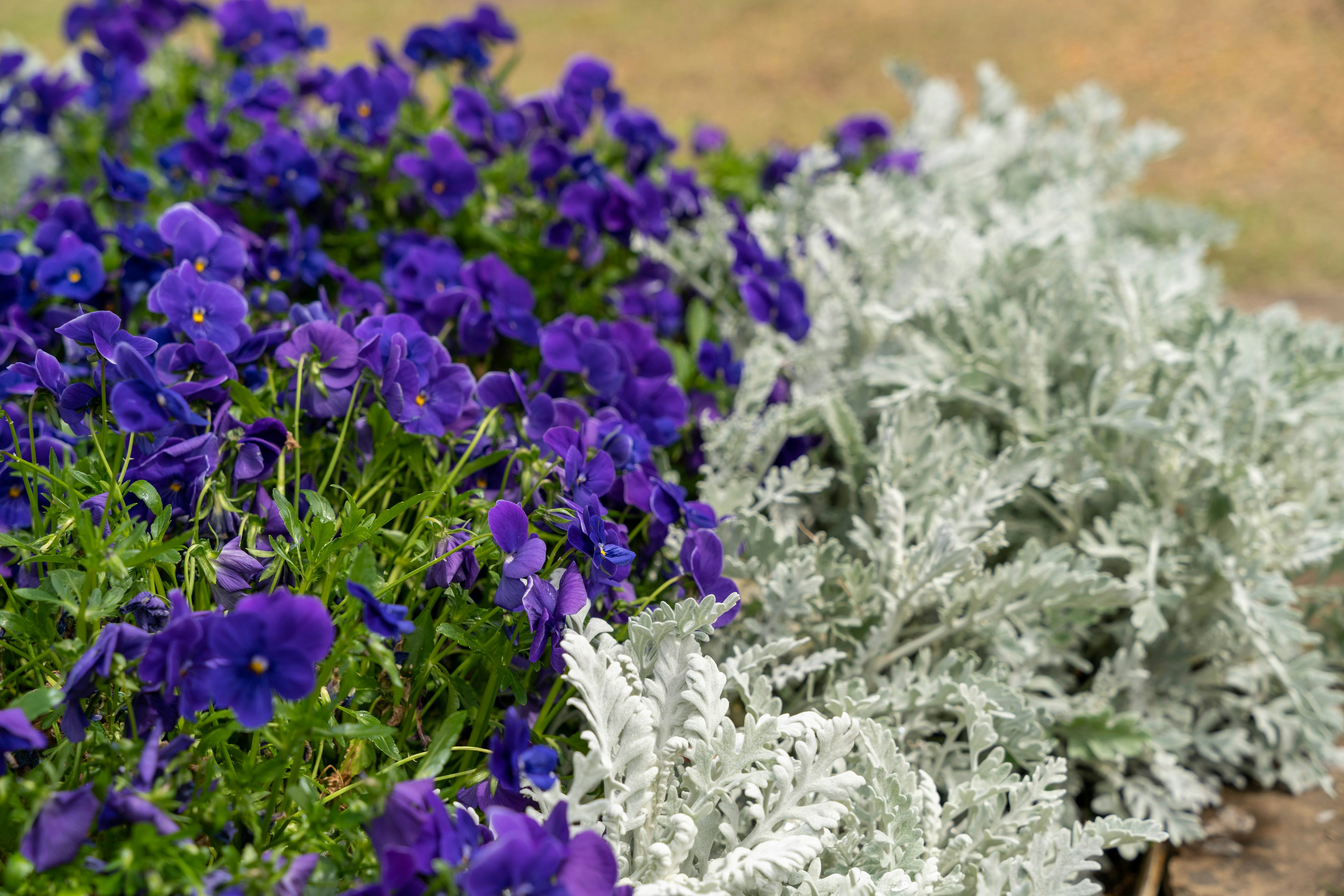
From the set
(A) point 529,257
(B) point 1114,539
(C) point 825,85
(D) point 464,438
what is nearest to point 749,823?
(D) point 464,438

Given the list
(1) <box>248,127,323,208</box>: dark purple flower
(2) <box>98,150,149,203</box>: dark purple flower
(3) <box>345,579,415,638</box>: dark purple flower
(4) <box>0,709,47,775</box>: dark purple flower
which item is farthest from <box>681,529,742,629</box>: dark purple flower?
(2) <box>98,150,149,203</box>: dark purple flower

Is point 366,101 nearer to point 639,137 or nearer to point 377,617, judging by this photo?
point 639,137

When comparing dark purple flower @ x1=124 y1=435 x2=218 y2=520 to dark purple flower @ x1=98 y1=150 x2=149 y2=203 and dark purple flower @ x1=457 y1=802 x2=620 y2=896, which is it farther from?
dark purple flower @ x1=98 y1=150 x2=149 y2=203

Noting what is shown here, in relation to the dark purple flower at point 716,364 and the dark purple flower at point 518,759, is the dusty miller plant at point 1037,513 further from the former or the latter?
the dark purple flower at point 518,759

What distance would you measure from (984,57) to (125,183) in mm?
8678

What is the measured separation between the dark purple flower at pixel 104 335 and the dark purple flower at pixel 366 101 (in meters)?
1.40

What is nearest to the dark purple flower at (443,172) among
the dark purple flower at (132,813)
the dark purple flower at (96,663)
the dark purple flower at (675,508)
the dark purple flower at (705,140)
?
the dark purple flower at (705,140)

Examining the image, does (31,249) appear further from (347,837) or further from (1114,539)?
(1114,539)

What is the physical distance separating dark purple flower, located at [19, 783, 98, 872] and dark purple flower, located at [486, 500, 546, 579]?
497mm

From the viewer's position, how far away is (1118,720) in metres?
1.75

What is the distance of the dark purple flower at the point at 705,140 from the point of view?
3320 millimetres

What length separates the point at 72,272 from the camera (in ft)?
5.97

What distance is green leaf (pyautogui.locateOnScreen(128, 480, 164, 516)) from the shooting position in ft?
4.00

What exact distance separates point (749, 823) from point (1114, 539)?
0.99 meters
